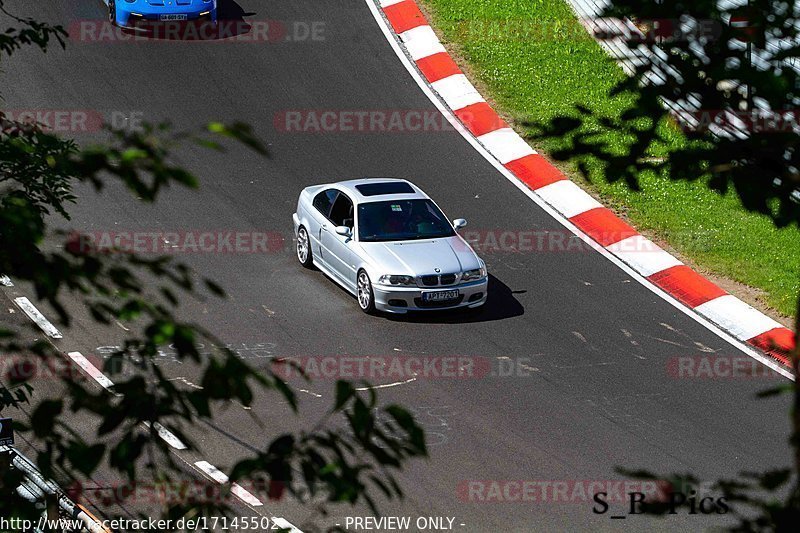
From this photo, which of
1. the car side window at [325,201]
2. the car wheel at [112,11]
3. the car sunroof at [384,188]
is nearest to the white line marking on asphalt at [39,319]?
the car side window at [325,201]

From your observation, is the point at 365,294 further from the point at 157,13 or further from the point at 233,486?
the point at 157,13

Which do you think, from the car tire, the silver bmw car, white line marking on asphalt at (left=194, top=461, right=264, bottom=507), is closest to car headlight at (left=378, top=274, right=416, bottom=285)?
the silver bmw car

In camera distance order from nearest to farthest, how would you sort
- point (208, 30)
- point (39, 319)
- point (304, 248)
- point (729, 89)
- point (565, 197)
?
1. point (729, 89)
2. point (39, 319)
3. point (304, 248)
4. point (565, 197)
5. point (208, 30)

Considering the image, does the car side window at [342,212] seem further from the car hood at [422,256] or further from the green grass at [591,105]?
the green grass at [591,105]

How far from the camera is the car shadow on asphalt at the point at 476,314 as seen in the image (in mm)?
15125

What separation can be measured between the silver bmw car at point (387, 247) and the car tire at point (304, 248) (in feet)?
0.05

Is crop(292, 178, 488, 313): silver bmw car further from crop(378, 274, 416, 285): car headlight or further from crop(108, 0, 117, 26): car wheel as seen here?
crop(108, 0, 117, 26): car wheel

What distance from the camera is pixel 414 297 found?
14.9 metres

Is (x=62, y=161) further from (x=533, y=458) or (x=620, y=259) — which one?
(x=620, y=259)

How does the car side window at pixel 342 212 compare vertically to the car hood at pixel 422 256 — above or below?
above

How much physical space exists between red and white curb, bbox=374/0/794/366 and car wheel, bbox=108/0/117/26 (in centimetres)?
510

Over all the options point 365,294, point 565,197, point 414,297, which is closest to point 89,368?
point 365,294

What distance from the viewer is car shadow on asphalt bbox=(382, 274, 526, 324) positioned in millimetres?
15125

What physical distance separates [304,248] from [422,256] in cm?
214
